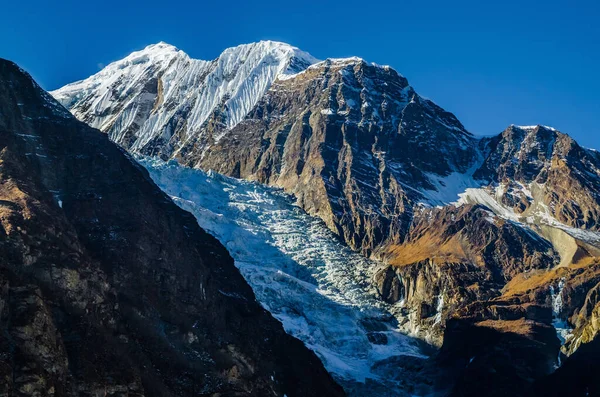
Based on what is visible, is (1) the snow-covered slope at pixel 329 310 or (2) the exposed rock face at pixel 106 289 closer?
(2) the exposed rock face at pixel 106 289

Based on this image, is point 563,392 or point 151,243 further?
point 563,392

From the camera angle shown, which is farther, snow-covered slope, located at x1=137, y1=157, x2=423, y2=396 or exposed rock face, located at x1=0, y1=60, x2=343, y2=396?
snow-covered slope, located at x1=137, y1=157, x2=423, y2=396

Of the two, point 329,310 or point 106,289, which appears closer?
point 106,289

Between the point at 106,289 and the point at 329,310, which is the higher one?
the point at 329,310

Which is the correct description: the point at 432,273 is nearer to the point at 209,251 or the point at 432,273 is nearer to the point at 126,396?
the point at 209,251

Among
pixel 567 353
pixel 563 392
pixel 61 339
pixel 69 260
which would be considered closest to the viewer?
pixel 61 339

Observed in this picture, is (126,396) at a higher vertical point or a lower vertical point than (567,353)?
lower

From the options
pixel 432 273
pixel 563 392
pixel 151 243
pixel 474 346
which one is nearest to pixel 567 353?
pixel 474 346

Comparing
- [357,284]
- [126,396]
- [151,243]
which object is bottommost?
[126,396]
